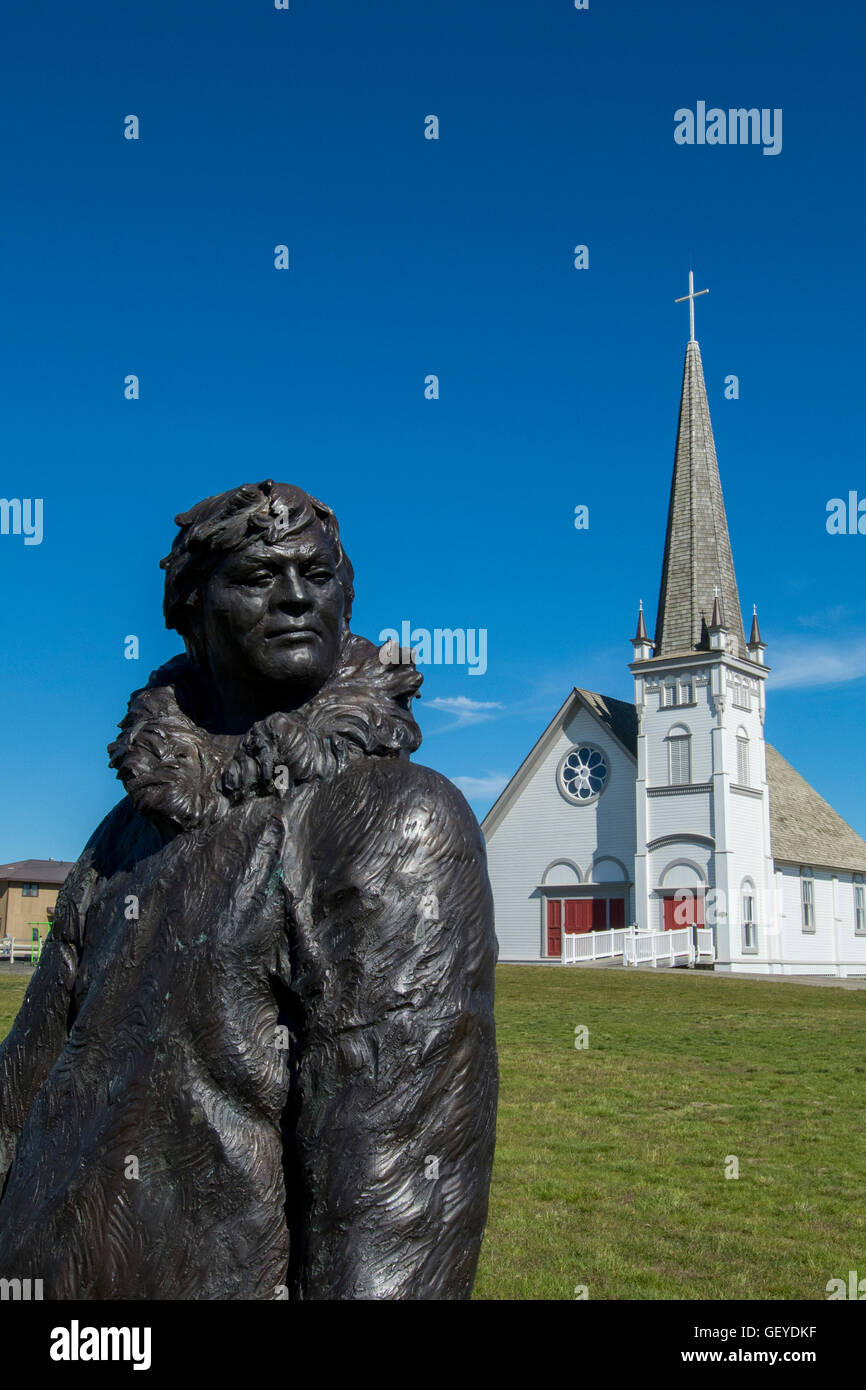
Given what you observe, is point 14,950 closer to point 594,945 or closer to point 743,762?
point 594,945

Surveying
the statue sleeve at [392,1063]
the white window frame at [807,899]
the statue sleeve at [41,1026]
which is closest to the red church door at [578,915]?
the white window frame at [807,899]

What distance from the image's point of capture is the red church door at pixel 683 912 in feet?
123

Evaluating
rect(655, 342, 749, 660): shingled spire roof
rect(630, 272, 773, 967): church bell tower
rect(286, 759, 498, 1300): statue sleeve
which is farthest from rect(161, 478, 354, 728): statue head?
rect(655, 342, 749, 660): shingled spire roof

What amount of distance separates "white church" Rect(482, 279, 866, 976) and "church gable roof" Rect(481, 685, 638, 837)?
0.06 metres

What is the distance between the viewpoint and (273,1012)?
5.72ft

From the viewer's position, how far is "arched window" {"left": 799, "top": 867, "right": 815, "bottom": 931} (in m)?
42.0

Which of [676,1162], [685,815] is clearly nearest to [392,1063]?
[676,1162]

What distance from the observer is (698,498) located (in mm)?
44688

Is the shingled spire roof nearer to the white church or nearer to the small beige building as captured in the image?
the white church

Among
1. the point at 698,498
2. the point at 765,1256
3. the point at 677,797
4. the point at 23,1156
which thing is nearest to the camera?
the point at 23,1156

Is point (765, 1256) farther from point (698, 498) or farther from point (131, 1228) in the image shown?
point (698, 498)
